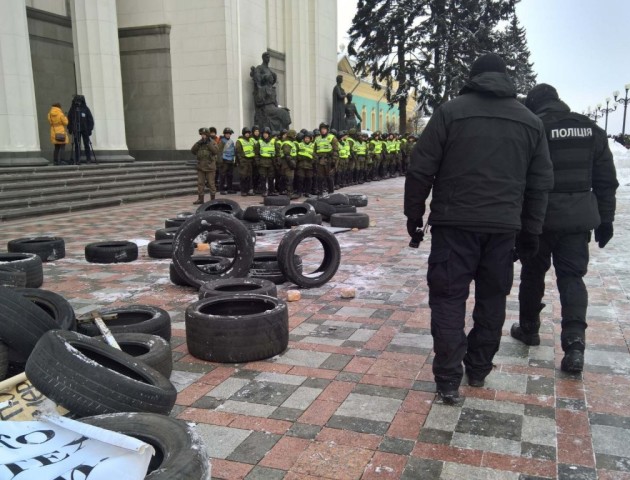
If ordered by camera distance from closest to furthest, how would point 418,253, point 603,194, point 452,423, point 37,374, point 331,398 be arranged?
point 37,374 → point 452,423 → point 331,398 → point 603,194 → point 418,253

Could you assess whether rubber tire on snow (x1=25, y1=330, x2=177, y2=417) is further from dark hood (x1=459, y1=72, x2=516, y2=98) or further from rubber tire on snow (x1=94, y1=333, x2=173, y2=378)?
dark hood (x1=459, y1=72, x2=516, y2=98)

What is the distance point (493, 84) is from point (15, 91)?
592 inches

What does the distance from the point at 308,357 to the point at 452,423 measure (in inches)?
52.4

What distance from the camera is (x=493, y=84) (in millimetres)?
3234

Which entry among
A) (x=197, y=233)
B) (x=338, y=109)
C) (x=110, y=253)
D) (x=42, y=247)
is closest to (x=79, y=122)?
Result: (x=42, y=247)

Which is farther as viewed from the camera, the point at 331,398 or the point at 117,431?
the point at 331,398

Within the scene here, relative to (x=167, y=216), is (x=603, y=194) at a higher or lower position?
higher

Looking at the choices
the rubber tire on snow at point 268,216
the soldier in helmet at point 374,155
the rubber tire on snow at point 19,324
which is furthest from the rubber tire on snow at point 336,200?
the soldier in helmet at point 374,155

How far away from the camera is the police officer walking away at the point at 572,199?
12.5 ft

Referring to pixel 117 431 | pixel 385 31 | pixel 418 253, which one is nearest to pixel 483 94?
pixel 117 431

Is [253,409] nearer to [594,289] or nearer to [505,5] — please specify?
[594,289]

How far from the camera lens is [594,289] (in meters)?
6.05

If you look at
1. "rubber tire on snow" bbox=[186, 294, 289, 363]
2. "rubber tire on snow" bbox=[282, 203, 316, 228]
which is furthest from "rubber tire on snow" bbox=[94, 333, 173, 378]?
"rubber tire on snow" bbox=[282, 203, 316, 228]

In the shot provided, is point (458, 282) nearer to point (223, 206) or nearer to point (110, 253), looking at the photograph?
point (110, 253)
